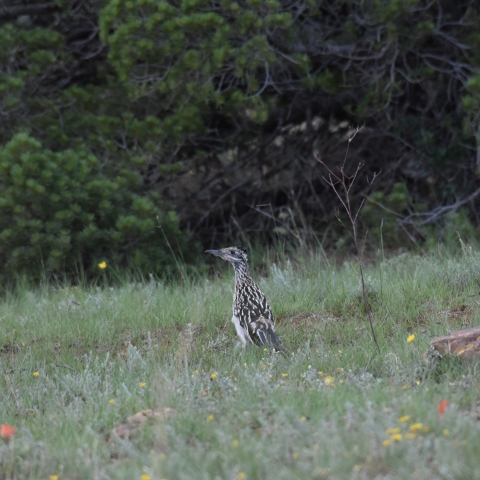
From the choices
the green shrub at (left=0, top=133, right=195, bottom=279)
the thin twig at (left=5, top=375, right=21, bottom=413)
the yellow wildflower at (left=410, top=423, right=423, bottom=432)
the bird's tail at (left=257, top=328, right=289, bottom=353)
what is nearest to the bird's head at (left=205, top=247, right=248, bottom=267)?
the bird's tail at (left=257, top=328, right=289, bottom=353)

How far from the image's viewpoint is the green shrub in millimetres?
10672

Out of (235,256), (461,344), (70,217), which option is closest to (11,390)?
(235,256)

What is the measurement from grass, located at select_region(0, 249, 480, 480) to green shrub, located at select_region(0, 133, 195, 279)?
648 millimetres

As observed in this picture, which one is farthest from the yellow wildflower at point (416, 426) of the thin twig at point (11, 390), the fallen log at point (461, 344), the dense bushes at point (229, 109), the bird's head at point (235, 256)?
the dense bushes at point (229, 109)

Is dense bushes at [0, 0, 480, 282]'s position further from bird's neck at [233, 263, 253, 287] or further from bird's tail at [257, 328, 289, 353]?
bird's tail at [257, 328, 289, 353]

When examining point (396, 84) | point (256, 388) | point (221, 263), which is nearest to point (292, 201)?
point (221, 263)

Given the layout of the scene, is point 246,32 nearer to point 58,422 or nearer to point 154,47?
point 154,47

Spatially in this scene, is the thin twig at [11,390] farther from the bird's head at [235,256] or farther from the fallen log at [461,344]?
the fallen log at [461,344]

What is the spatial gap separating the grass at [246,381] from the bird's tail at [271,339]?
20 cm

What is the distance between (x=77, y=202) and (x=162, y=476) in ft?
24.0

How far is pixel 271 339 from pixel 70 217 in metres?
4.52

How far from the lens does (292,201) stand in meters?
13.6

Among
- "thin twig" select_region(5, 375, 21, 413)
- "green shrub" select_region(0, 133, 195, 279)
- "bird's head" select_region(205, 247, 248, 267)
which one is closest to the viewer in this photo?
"thin twig" select_region(5, 375, 21, 413)

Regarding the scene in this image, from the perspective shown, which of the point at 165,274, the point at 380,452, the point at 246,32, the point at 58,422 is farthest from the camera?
the point at 165,274
